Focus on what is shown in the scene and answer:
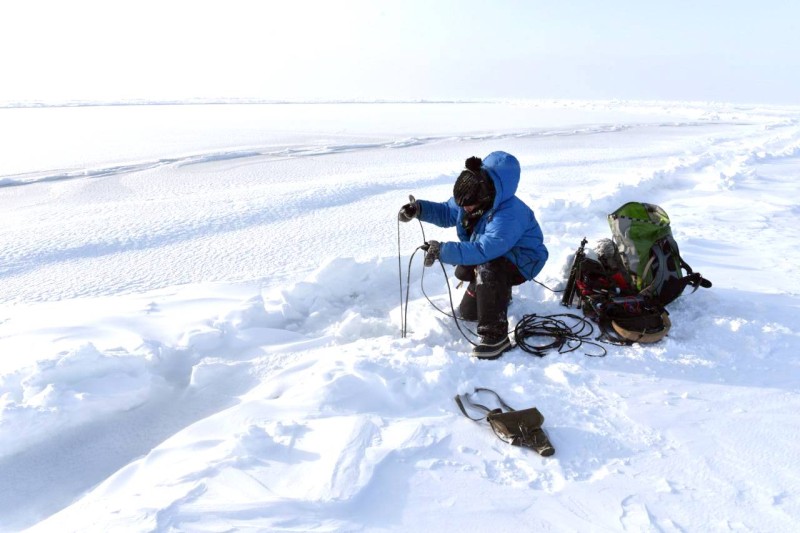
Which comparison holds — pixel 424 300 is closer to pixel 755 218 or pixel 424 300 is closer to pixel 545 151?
pixel 755 218

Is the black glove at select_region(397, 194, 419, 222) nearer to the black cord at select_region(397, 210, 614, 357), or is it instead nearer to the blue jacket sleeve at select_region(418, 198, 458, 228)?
the blue jacket sleeve at select_region(418, 198, 458, 228)

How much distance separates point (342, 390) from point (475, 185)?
151 centimetres

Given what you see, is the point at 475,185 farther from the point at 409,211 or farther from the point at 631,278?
the point at 631,278

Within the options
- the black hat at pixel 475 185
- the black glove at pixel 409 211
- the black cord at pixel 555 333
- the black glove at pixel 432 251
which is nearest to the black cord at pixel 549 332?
the black cord at pixel 555 333

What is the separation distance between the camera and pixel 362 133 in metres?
18.7

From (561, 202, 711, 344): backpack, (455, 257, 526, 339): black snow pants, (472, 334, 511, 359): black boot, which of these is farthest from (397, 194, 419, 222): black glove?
(561, 202, 711, 344): backpack

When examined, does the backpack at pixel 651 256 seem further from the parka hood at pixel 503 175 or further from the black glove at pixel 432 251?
the black glove at pixel 432 251

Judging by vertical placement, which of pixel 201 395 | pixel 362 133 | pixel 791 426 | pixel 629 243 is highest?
pixel 362 133

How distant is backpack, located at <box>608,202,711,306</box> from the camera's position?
11.9 feet

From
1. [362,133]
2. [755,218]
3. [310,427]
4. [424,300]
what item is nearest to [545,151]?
[362,133]

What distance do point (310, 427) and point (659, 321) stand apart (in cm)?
243

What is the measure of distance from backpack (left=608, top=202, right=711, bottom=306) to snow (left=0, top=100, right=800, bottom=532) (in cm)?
21

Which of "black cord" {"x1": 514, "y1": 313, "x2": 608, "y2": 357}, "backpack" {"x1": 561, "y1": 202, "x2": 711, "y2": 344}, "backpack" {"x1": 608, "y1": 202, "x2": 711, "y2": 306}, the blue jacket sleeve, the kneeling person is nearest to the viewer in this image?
the kneeling person

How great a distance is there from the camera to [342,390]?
264 cm
